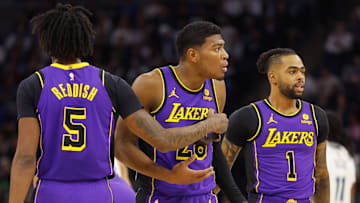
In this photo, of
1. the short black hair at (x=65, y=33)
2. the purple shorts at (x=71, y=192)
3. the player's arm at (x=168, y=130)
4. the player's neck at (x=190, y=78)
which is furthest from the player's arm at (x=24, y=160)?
the player's neck at (x=190, y=78)

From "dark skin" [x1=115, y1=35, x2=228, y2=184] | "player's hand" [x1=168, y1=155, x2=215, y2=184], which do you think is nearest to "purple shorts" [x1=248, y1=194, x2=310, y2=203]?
"dark skin" [x1=115, y1=35, x2=228, y2=184]

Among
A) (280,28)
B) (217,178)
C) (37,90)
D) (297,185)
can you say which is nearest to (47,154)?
(37,90)

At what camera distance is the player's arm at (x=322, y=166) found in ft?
16.6

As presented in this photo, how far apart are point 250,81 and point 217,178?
26.7ft

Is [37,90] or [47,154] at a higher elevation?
Answer: [37,90]

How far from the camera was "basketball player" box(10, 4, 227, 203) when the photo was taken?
318 centimetres

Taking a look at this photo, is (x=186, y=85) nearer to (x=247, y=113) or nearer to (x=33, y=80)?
(x=247, y=113)

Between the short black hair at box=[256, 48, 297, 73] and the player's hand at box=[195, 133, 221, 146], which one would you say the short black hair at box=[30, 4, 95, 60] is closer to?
the player's hand at box=[195, 133, 221, 146]

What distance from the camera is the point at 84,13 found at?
12.1 ft

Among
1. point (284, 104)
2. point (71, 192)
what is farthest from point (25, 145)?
point (284, 104)

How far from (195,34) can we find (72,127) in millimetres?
1490

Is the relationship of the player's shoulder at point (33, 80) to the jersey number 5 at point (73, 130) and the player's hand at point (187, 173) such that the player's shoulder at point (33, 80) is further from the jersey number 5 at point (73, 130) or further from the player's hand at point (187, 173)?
the player's hand at point (187, 173)

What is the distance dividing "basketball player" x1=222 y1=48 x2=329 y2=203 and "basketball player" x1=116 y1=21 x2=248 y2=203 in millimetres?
694

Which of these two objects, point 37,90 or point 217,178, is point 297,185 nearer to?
point 217,178
